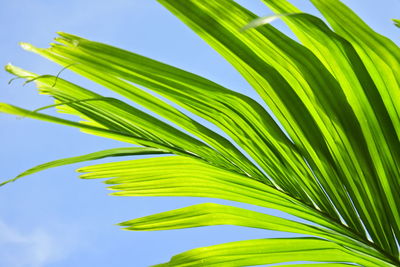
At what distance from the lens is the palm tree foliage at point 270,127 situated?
2.53 feet

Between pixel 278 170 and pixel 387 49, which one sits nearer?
pixel 387 49

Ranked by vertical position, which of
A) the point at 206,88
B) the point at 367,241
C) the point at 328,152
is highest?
the point at 206,88

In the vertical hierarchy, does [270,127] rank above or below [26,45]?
below

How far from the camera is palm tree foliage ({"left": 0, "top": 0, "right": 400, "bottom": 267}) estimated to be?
77cm

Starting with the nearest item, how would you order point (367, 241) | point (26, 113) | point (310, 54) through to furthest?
point (26, 113) < point (310, 54) < point (367, 241)

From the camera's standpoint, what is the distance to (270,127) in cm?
88

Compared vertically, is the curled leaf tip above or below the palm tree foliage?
above

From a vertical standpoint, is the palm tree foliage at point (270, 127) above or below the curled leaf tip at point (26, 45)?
below

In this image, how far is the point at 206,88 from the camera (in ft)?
2.77

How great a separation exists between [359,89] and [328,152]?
0.12 metres

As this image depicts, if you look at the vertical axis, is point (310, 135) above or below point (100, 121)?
below

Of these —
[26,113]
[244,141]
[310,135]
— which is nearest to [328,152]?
[310,135]

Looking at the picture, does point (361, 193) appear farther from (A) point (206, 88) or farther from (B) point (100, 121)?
(B) point (100, 121)

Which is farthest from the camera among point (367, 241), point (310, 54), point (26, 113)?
point (367, 241)
